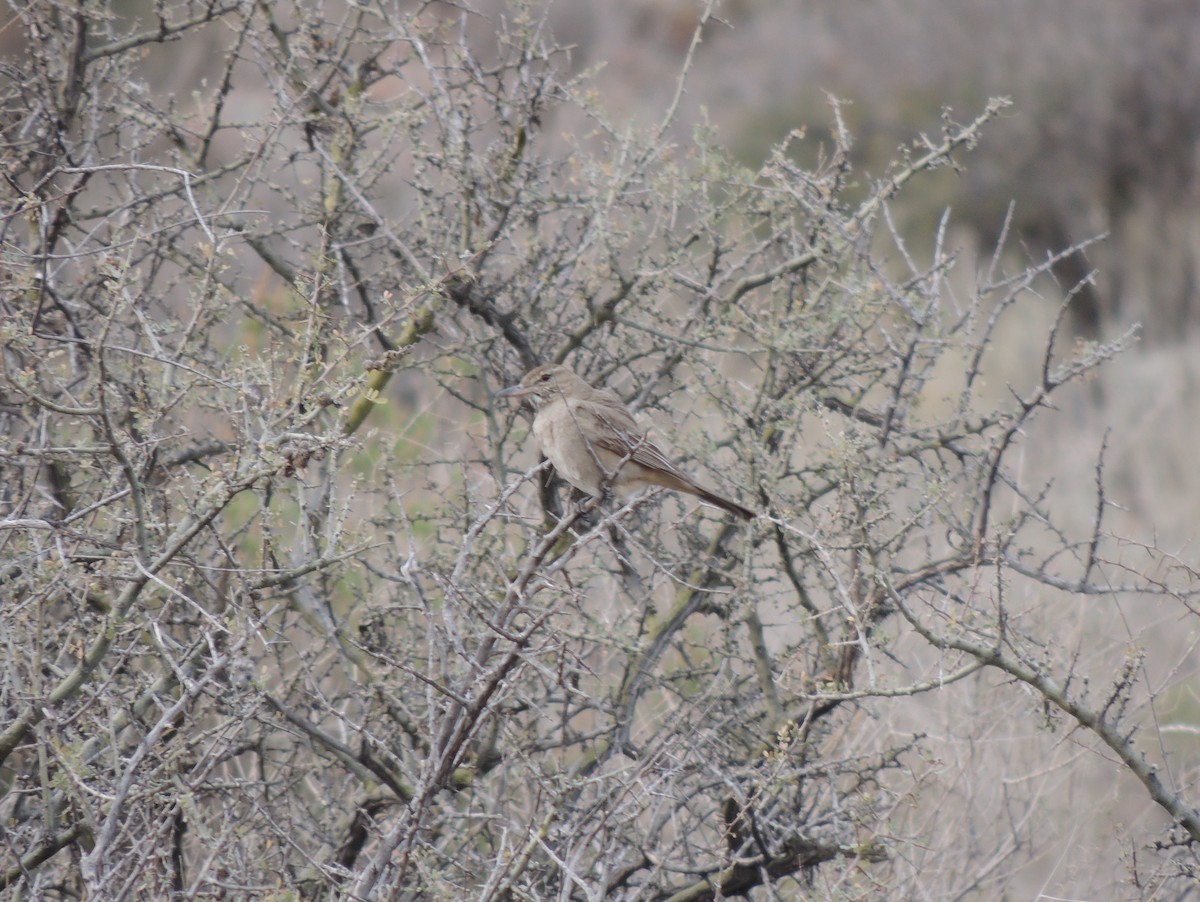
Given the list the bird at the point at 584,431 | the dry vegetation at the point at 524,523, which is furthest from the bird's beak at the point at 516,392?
the dry vegetation at the point at 524,523

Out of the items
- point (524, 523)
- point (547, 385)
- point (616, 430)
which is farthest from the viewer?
point (616, 430)

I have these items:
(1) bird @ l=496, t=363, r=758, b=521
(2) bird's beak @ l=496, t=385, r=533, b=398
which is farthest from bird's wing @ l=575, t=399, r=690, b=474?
(2) bird's beak @ l=496, t=385, r=533, b=398

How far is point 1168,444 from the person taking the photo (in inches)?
476

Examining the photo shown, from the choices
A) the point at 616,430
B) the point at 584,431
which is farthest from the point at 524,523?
the point at 616,430

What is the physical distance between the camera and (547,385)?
4438mm

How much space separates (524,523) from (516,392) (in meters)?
0.42

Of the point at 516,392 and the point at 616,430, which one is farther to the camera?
the point at 616,430

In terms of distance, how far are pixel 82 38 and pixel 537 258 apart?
4.99 feet

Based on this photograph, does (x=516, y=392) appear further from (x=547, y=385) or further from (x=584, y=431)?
(x=584, y=431)

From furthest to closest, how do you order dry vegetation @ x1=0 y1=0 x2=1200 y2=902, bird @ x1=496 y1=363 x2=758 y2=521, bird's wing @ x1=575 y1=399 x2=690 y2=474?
bird's wing @ x1=575 y1=399 x2=690 y2=474, bird @ x1=496 y1=363 x2=758 y2=521, dry vegetation @ x1=0 y1=0 x2=1200 y2=902

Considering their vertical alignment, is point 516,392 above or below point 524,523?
above

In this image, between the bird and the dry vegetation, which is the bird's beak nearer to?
the bird

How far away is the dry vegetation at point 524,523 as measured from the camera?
3320mm

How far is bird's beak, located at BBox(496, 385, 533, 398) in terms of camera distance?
173 inches
